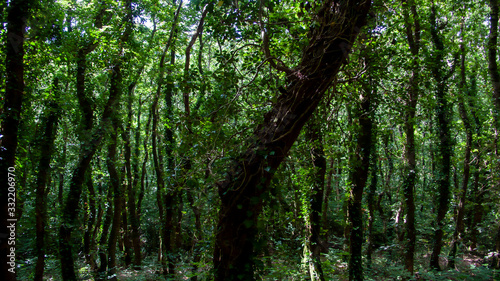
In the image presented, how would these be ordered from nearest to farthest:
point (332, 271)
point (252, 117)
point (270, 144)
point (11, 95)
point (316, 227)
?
point (270, 144) < point (252, 117) < point (11, 95) < point (316, 227) < point (332, 271)

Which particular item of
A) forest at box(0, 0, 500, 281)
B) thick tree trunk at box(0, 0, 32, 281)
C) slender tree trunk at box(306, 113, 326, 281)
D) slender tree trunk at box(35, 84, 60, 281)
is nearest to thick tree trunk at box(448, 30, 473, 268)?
forest at box(0, 0, 500, 281)

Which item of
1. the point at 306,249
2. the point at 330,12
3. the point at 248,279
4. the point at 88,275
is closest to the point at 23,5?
the point at 330,12

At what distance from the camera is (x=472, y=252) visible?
571 inches

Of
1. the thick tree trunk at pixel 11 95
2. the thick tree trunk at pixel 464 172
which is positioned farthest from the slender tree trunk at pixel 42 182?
the thick tree trunk at pixel 464 172

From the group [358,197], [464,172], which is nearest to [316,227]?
[358,197]

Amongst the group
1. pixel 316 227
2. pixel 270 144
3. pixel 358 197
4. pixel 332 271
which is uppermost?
pixel 270 144

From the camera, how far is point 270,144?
3.01 meters

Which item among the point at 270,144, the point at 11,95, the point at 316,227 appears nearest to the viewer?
the point at 270,144

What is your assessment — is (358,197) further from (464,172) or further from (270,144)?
(464,172)

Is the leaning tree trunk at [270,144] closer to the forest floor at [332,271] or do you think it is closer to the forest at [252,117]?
the forest at [252,117]

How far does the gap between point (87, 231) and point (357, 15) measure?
513 inches

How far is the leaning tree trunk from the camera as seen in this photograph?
2.96 metres

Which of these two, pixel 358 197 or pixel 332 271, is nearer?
pixel 358 197

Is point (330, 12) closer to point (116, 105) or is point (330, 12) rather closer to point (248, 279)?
point (248, 279)
